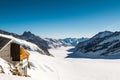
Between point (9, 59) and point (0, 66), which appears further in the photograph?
point (9, 59)

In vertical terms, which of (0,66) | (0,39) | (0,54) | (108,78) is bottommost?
(108,78)

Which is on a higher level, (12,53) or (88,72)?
(12,53)

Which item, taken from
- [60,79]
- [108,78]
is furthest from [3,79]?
[108,78]

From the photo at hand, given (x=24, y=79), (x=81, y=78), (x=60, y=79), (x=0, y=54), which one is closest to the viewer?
(x=24, y=79)

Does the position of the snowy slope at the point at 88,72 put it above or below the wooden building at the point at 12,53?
below

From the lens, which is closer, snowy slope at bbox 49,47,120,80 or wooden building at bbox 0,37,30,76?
wooden building at bbox 0,37,30,76

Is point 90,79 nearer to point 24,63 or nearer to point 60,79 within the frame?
point 60,79

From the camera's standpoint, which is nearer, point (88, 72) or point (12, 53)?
point (12, 53)

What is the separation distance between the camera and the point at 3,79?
15.0m

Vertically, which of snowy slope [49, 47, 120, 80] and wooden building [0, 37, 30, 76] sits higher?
wooden building [0, 37, 30, 76]

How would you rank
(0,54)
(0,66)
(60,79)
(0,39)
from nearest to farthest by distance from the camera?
1. (0,66)
2. (0,54)
3. (0,39)
4. (60,79)

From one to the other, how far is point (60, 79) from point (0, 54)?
11974 mm

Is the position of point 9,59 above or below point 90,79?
above

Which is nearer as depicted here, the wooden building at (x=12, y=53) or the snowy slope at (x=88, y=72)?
the wooden building at (x=12, y=53)
